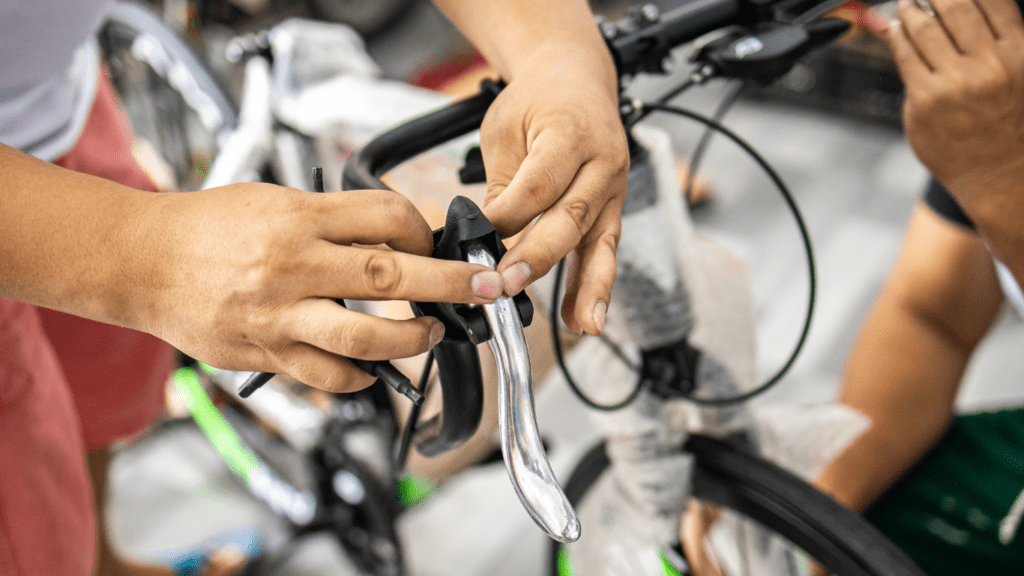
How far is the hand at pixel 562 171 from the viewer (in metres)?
0.36

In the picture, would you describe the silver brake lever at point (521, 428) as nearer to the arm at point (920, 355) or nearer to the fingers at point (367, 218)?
the fingers at point (367, 218)

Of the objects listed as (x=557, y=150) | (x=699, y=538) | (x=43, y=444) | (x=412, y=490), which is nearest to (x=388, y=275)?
(x=557, y=150)

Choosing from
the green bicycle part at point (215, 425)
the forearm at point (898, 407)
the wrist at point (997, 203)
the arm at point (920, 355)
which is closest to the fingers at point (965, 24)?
the wrist at point (997, 203)

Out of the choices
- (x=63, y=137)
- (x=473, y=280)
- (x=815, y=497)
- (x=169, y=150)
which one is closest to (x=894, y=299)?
(x=815, y=497)

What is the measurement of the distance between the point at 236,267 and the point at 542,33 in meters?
0.28

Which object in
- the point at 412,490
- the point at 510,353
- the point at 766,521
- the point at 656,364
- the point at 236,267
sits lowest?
the point at 412,490

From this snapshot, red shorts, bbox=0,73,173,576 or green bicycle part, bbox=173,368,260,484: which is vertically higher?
red shorts, bbox=0,73,173,576

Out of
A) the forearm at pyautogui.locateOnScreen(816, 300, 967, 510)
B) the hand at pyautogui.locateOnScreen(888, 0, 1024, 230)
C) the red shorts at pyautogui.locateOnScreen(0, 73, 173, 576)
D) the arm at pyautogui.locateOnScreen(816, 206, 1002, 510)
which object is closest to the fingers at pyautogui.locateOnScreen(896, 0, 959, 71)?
the hand at pyautogui.locateOnScreen(888, 0, 1024, 230)

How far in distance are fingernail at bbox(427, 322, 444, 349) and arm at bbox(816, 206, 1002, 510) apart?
716 mm

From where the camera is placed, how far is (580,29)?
483mm

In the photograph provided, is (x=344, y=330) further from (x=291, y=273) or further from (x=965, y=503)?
(x=965, y=503)

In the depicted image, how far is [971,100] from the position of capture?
1.60 ft

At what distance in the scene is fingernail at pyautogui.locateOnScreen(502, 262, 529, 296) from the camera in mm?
334

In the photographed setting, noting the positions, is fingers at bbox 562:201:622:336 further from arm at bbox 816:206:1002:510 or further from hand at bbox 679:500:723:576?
arm at bbox 816:206:1002:510
